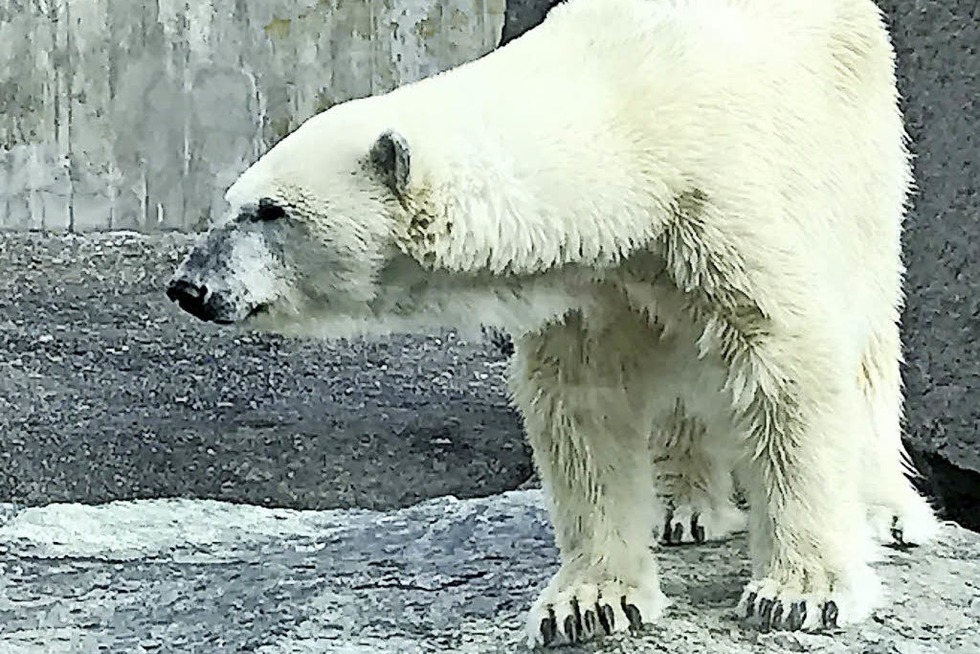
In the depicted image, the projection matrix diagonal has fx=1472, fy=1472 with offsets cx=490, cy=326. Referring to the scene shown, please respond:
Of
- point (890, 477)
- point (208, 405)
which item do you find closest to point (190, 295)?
point (890, 477)

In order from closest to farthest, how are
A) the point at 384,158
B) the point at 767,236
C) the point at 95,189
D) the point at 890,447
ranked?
the point at 384,158 < the point at 767,236 < the point at 890,447 < the point at 95,189

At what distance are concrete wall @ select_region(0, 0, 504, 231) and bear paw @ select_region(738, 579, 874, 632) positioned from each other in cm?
372

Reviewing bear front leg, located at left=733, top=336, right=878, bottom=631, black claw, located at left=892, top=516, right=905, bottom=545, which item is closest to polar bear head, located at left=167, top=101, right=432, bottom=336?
bear front leg, located at left=733, top=336, right=878, bottom=631

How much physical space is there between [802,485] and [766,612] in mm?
199

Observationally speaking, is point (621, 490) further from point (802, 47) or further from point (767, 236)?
point (802, 47)

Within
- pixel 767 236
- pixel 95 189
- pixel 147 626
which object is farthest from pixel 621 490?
pixel 95 189

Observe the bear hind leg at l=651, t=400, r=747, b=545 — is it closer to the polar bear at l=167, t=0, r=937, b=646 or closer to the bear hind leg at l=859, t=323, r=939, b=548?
the bear hind leg at l=859, t=323, r=939, b=548

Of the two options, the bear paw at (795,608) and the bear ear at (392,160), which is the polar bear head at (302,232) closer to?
the bear ear at (392,160)

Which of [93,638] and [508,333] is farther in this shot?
[93,638]

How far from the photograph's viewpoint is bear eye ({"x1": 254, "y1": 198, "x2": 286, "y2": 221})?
6.28 feet

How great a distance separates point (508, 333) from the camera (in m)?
2.15

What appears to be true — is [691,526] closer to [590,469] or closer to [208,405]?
[590,469]

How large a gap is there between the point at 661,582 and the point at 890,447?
0.53 meters

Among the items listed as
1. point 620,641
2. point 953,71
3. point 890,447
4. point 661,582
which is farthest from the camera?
point 953,71
